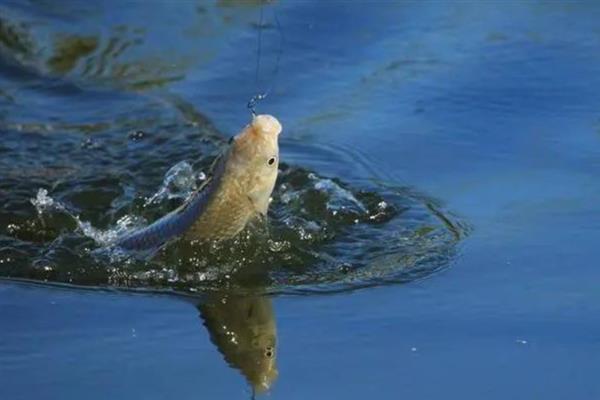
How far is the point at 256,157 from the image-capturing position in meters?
5.63

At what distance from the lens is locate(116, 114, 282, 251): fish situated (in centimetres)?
562

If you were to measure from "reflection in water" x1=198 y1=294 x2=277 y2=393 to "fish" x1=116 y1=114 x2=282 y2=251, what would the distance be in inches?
11.2

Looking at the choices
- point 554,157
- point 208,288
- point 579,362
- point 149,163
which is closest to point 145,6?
point 149,163

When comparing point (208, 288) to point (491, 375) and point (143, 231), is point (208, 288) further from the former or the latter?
point (491, 375)

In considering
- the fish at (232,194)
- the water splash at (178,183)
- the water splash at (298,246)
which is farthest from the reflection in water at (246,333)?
the water splash at (178,183)

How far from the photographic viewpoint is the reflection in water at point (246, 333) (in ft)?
16.6

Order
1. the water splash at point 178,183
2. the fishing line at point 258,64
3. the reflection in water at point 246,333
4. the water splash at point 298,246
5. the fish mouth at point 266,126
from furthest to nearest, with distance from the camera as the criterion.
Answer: the fishing line at point 258,64 → the water splash at point 178,183 → the water splash at point 298,246 → the fish mouth at point 266,126 → the reflection in water at point 246,333

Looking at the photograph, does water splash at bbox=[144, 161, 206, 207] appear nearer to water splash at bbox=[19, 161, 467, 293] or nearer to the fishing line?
water splash at bbox=[19, 161, 467, 293]

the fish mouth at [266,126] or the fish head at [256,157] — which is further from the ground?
the fish mouth at [266,126]

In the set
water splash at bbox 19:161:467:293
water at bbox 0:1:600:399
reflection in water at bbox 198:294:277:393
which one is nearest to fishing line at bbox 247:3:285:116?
water at bbox 0:1:600:399

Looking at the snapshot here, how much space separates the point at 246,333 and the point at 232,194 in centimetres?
59

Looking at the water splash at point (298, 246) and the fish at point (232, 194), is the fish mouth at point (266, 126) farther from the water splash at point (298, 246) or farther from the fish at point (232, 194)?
the water splash at point (298, 246)

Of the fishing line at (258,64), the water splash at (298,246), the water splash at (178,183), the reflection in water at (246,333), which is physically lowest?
the reflection in water at (246,333)

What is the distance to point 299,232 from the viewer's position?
6.43 meters
